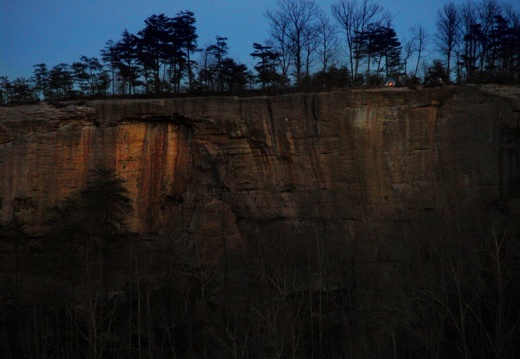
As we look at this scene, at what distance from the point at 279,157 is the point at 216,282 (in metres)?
4.79

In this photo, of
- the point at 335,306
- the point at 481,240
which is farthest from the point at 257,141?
the point at 481,240

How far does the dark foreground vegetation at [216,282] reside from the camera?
19516 millimetres

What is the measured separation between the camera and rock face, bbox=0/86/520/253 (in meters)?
22.8

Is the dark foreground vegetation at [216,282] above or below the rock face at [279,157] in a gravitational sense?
below

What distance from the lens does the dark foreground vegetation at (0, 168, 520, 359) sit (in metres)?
19.5

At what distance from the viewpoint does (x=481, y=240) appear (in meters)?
21.0

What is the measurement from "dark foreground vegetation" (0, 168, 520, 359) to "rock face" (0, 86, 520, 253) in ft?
1.76

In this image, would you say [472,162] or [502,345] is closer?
[502,345]

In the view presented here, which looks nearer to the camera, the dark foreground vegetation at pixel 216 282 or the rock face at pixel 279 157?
the dark foreground vegetation at pixel 216 282

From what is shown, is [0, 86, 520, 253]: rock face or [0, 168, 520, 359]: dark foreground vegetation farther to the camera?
[0, 86, 520, 253]: rock face

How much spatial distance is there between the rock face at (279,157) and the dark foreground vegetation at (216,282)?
54 cm

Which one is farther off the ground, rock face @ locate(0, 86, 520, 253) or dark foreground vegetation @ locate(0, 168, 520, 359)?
rock face @ locate(0, 86, 520, 253)

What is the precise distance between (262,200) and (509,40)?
16098 millimetres

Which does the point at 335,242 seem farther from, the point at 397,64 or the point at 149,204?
the point at 397,64
